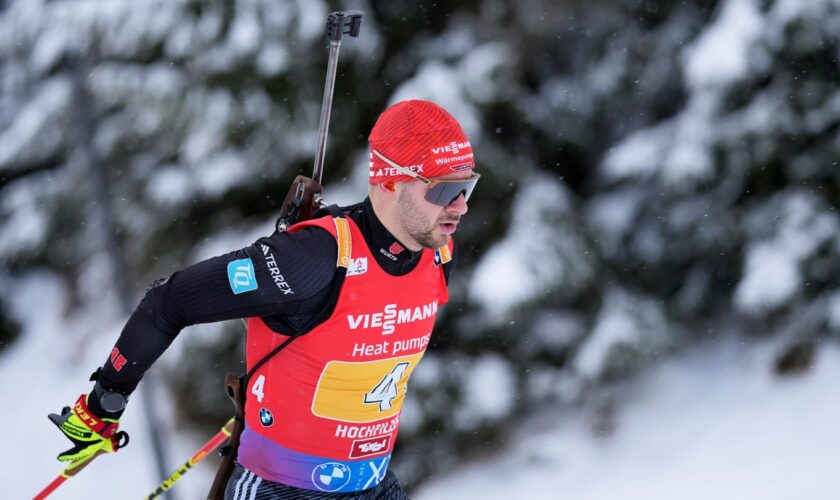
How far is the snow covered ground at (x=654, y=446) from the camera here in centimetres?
572

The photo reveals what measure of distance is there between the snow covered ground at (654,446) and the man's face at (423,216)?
3864 millimetres

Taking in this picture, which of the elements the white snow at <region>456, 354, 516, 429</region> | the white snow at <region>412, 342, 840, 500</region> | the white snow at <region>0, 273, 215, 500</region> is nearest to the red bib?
the white snow at <region>456, 354, 516, 429</region>

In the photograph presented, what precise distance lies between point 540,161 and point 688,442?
208 cm

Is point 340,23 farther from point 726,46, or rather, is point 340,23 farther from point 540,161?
point 726,46

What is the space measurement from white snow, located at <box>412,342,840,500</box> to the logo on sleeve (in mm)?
4185

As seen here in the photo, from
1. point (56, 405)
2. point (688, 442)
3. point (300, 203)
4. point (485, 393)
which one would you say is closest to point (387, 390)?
point (300, 203)

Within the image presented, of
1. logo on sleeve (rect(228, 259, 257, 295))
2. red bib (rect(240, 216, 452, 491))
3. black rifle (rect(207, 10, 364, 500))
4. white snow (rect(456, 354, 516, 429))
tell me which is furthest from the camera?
white snow (rect(456, 354, 516, 429))

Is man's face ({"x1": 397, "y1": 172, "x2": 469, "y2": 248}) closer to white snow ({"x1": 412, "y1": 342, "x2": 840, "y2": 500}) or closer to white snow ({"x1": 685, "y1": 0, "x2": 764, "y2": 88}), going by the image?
white snow ({"x1": 685, "y1": 0, "x2": 764, "y2": 88})

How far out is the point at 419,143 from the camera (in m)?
2.45

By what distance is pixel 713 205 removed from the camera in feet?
19.7

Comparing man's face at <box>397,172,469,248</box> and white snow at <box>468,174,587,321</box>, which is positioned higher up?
man's face at <box>397,172,469,248</box>

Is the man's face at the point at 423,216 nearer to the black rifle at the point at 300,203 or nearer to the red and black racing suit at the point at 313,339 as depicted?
the red and black racing suit at the point at 313,339

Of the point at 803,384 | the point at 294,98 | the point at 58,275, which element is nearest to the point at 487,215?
the point at 294,98

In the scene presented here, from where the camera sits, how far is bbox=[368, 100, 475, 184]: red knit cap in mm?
2436
